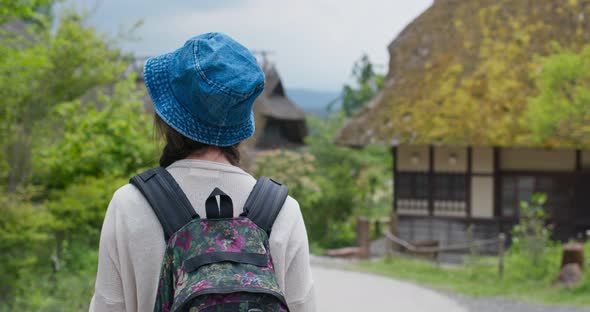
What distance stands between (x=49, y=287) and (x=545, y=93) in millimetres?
8980

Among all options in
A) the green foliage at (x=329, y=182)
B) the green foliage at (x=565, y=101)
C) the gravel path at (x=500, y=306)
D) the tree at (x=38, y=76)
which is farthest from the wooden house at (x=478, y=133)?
the tree at (x=38, y=76)

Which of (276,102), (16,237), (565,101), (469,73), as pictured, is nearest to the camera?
(16,237)

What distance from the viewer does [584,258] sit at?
36.5 feet

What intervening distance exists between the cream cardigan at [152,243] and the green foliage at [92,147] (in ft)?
25.8

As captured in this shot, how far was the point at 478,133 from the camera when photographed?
643 inches

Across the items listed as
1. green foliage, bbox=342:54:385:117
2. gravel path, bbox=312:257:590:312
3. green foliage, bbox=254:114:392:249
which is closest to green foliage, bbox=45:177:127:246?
gravel path, bbox=312:257:590:312

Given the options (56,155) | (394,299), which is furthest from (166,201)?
(394,299)

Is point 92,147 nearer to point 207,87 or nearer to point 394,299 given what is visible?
point 394,299

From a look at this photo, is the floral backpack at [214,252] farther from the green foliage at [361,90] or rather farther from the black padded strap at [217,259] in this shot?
the green foliage at [361,90]

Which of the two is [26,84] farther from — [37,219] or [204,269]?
[204,269]

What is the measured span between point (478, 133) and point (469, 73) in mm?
2024

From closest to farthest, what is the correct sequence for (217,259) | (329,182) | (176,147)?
(217,259) < (176,147) < (329,182)

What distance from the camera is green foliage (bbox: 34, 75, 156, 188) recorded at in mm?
9672

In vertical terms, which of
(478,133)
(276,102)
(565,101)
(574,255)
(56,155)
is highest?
(276,102)
